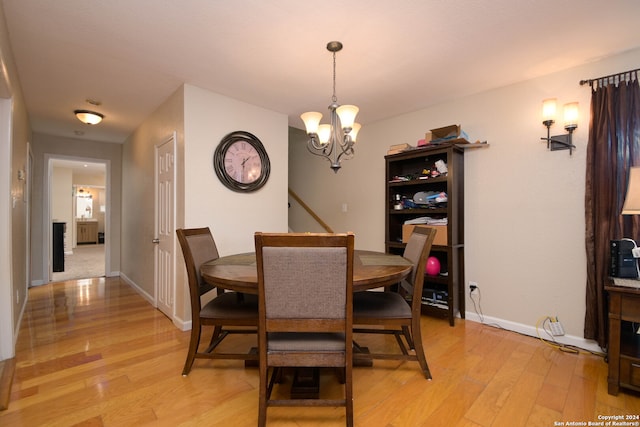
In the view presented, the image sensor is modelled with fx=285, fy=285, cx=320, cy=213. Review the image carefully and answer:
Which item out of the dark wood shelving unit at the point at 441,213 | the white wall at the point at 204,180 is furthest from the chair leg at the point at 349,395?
the white wall at the point at 204,180

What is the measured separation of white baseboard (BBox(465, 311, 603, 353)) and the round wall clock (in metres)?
2.67

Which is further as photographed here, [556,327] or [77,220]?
[77,220]

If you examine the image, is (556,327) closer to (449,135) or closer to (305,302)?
(449,135)

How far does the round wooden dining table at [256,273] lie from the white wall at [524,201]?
137 cm

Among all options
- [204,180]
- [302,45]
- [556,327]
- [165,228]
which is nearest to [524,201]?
[556,327]

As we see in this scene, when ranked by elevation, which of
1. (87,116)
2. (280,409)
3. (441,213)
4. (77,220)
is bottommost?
Result: (280,409)

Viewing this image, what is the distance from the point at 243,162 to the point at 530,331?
321 cm

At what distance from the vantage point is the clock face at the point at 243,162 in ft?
9.72

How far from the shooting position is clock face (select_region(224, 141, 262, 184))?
296 cm

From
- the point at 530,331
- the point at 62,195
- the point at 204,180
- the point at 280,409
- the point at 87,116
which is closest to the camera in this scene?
the point at 280,409

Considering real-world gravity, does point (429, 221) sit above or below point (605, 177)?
below

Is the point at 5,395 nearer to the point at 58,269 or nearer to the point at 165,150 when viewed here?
the point at 165,150

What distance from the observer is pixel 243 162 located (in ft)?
10.1

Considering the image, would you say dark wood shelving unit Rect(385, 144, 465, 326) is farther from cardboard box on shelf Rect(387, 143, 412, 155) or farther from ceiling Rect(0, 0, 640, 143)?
ceiling Rect(0, 0, 640, 143)
